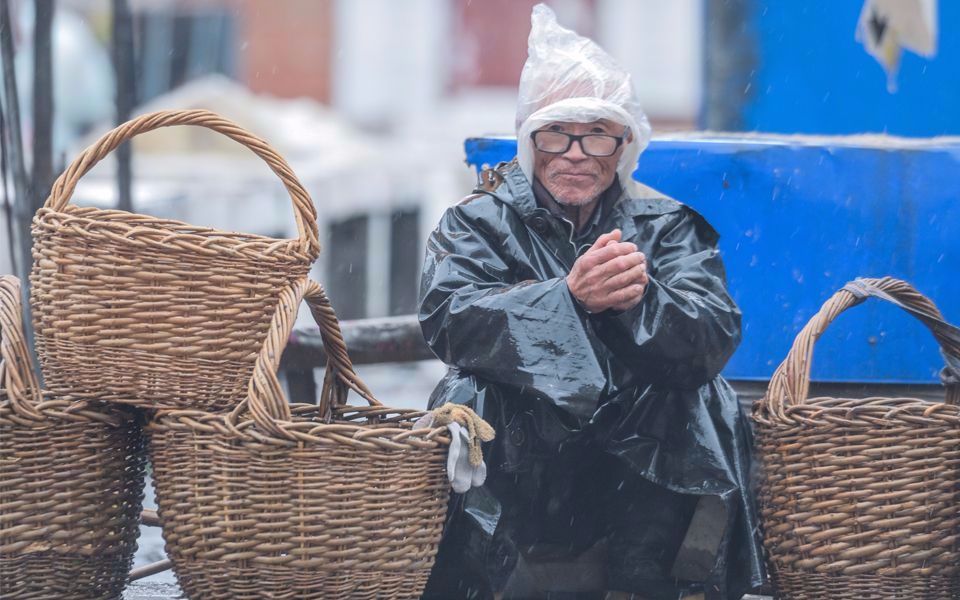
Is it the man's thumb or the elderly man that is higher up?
the man's thumb

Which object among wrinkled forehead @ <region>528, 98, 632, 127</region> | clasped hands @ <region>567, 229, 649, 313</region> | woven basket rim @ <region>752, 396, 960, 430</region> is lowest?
woven basket rim @ <region>752, 396, 960, 430</region>

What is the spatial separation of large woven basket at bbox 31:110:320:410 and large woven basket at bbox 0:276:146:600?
0.08 m

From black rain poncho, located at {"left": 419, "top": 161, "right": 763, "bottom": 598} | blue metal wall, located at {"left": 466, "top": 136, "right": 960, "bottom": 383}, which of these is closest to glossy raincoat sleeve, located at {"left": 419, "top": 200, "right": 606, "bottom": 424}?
black rain poncho, located at {"left": 419, "top": 161, "right": 763, "bottom": 598}

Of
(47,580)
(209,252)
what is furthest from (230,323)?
(47,580)

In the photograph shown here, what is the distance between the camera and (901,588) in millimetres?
2961

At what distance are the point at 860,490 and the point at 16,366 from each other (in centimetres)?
183

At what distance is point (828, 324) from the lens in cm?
309

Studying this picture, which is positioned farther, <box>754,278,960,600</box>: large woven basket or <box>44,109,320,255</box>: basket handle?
<box>754,278,960,600</box>: large woven basket

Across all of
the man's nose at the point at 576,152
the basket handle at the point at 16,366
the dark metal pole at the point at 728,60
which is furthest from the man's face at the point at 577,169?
the dark metal pole at the point at 728,60

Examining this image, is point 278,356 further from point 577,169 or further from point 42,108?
point 42,108

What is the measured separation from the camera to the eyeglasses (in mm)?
3242

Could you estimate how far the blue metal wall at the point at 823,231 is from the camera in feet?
13.0

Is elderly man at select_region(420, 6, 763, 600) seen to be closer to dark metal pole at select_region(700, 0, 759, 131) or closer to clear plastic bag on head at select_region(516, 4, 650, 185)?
clear plastic bag on head at select_region(516, 4, 650, 185)

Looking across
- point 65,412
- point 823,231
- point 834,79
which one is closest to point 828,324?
point 823,231
